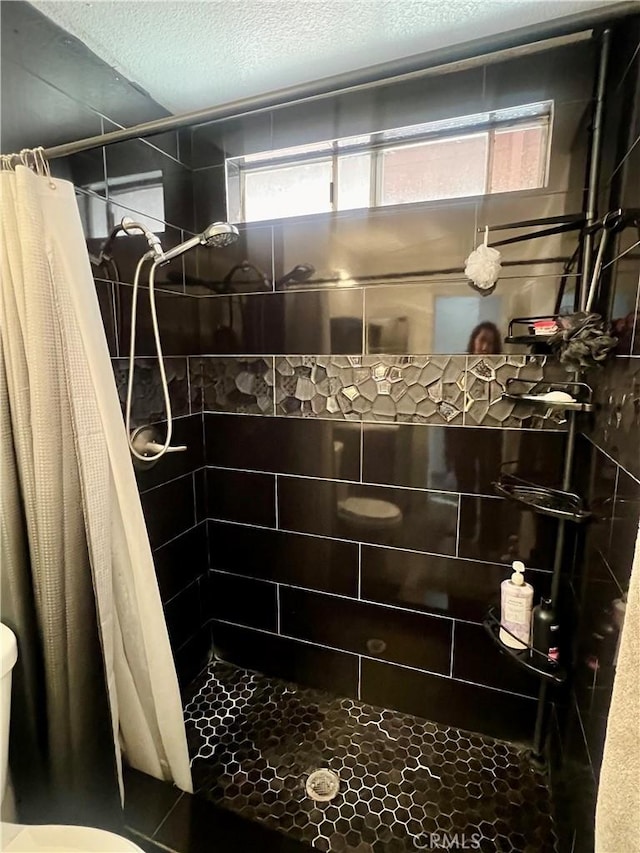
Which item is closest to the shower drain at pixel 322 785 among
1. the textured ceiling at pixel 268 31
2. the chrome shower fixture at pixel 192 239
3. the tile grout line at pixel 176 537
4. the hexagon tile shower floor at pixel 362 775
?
the hexagon tile shower floor at pixel 362 775

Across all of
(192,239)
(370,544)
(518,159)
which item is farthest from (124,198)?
(370,544)

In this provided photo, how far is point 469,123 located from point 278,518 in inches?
64.1

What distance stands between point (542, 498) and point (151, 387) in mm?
1435

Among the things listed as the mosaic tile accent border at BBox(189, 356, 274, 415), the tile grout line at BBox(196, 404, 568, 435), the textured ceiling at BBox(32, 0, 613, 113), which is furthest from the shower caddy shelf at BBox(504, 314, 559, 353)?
the mosaic tile accent border at BBox(189, 356, 274, 415)

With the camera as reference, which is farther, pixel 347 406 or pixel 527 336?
pixel 347 406

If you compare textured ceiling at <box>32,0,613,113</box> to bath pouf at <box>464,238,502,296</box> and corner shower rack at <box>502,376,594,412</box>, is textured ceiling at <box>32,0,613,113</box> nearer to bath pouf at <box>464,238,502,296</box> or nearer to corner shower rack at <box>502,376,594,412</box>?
bath pouf at <box>464,238,502,296</box>

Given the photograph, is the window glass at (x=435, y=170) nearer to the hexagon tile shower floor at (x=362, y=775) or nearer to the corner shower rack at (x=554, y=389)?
the corner shower rack at (x=554, y=389)

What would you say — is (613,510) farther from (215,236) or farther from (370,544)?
(215,236)

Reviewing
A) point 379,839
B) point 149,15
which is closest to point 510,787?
point 379,839

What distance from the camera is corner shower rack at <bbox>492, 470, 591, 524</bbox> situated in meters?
1.22

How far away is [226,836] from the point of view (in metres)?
1.17

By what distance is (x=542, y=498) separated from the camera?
1.36 m

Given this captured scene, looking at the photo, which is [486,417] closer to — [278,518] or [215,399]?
[278,518]

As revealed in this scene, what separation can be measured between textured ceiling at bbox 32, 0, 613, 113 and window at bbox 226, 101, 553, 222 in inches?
9.1
